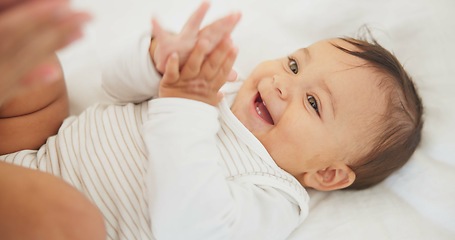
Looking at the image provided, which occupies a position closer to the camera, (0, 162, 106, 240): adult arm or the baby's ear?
(0, 162, 106, 240): adult arm

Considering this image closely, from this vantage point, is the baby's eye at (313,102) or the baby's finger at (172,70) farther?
the baby's eye at (313,102)

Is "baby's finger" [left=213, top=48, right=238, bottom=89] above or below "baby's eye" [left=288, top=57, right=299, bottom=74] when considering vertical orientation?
above

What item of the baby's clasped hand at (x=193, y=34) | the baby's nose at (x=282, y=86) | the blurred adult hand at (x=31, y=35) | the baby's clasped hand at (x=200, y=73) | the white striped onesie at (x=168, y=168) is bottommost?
the white striped onesie at (x=168, y=168)

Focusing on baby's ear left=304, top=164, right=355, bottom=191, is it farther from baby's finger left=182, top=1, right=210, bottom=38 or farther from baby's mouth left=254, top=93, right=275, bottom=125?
baby's finger left=182, top=1, right=210, bottom=38

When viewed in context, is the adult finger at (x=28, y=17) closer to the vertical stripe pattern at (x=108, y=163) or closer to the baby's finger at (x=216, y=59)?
the baby's finger at (x=216, y=59)

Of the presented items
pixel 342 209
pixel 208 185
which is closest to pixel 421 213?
pixel 342 209

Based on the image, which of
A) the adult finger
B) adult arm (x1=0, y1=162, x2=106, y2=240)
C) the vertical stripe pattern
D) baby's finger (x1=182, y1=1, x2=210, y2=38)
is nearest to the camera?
the adult finger

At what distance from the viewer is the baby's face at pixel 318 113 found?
89cm

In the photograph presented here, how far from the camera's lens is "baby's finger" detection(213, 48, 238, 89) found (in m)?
0.77

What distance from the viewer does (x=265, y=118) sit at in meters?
0.94

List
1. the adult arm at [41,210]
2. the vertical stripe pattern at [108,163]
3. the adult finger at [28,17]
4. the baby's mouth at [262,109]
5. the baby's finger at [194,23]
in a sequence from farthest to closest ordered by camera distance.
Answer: the baby's mouth at [262,109] < the vertical stripe pattern at [108,163] < the baby's finger at [194,23] < the adult arm at [41,210] < the adult finger at [28,17]

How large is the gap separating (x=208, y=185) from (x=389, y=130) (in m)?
0.38

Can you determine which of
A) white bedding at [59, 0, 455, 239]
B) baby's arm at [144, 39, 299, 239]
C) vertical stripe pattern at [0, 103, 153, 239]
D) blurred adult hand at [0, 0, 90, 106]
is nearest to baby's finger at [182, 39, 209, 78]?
baby's arm at [144, 39, 299, 239]

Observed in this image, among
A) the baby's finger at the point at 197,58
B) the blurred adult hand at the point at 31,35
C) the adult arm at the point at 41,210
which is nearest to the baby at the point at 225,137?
the baby's finger at the point at 197,58
